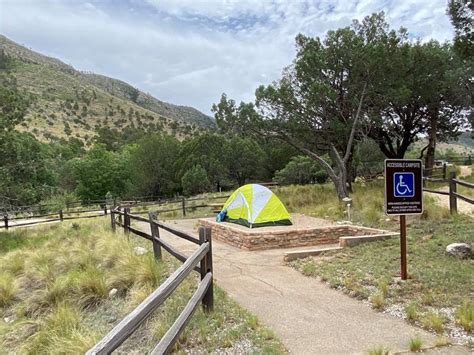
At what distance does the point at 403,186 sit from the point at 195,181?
37410 mm

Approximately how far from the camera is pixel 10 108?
18.4 metres

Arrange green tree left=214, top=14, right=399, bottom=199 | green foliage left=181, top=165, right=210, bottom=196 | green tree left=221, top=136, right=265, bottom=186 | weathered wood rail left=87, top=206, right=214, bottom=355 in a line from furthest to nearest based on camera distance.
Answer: green tree left=221, top=136, right=265, bottom=186 → green foliage left=181, top=165, right=210, bottom=196 → green tree left=214, top=14, right=399, bottom=199 → weathered wood rail left=87, top=206, right=214, bottom=355

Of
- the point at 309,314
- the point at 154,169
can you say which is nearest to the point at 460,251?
the point at 309,314

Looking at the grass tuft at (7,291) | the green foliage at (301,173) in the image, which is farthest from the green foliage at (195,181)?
the grass tuft at (7,291)

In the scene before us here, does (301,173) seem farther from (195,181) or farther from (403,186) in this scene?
(403,186)

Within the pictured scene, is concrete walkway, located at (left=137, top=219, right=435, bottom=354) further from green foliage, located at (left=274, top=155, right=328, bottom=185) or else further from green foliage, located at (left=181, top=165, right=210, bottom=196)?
green foliage, located at (left=181, top=165, right=210, bottom=196)

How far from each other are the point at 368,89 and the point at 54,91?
8452cm

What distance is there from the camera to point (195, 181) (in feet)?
142

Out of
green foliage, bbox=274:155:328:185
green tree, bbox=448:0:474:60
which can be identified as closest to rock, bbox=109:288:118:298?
green tree, bbox=448:0:474:60

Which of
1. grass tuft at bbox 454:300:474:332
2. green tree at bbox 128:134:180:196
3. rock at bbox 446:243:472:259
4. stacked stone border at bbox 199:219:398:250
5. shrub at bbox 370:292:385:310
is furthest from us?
green tree at bbox 128:134:180:196

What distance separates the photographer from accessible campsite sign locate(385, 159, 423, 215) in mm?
6445

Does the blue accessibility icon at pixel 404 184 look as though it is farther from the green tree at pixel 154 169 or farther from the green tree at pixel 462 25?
the green tree at pixel 154 169

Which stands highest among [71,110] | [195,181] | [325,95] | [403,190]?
[71,110]

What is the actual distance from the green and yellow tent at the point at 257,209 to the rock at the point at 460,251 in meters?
5.79
